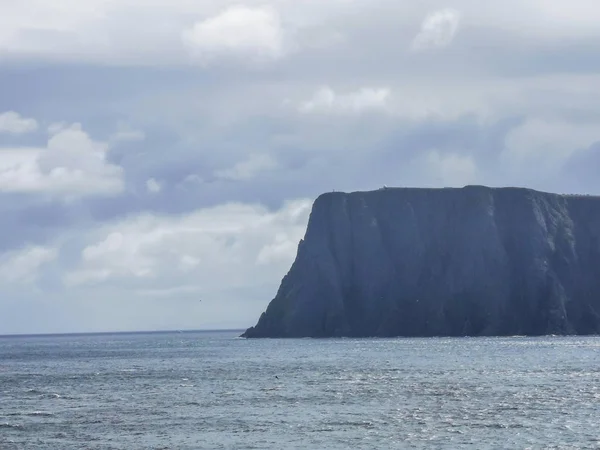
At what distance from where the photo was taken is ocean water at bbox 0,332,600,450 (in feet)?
158

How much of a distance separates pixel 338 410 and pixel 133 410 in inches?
489

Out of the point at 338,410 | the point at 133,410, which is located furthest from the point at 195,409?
the point at 338,410

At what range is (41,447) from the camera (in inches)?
1868

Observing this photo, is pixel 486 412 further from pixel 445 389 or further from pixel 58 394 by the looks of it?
pixel 58 394

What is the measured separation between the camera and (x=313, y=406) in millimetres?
61969

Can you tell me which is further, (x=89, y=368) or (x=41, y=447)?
(x=89, y=368)

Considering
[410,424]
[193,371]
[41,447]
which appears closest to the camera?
[41,447]

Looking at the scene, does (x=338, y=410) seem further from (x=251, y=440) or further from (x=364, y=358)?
(x=364, y=358)

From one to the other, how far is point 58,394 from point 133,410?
1434cm

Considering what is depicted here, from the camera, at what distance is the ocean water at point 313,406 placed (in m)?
48.1

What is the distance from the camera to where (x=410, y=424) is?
5228 cm

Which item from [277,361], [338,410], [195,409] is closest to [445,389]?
[338,410]

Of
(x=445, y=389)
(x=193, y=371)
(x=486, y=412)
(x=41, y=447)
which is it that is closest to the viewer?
(x=41, y=447)

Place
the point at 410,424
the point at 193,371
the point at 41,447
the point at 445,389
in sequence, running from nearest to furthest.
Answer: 1. the point at 41,447
2. the point at 410,424
3. the point at 445,389
4. the point at 193,371
